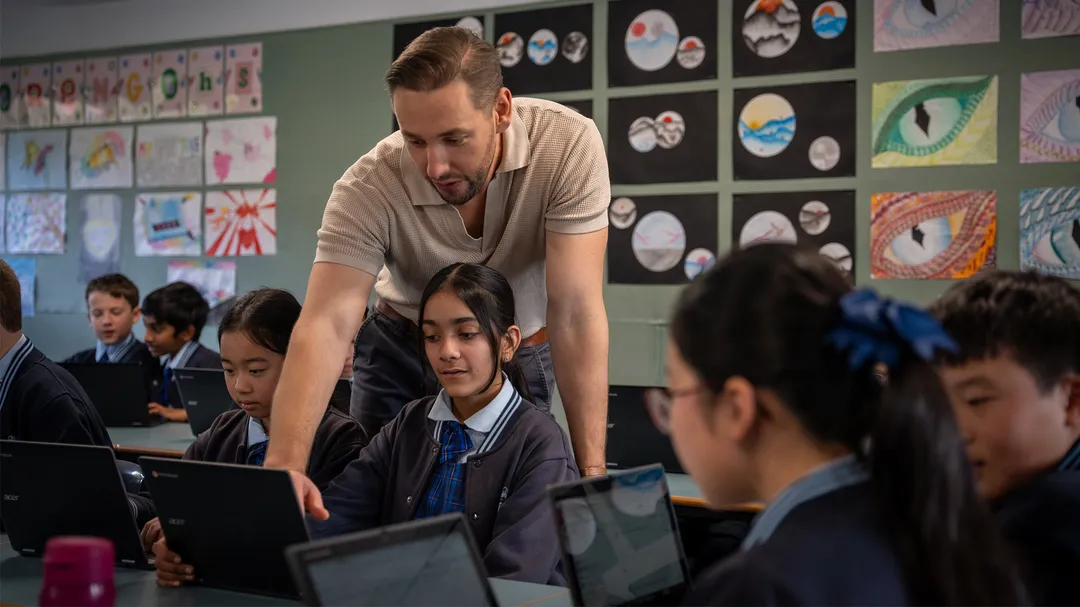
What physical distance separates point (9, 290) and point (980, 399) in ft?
6.93

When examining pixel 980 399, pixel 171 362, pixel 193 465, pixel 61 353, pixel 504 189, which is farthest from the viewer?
pixel 61 353

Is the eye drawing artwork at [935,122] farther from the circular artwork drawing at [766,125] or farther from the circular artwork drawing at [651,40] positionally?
the circular artwork drawing at [651,40]

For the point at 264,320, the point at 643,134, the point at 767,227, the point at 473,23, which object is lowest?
the point at 264,320

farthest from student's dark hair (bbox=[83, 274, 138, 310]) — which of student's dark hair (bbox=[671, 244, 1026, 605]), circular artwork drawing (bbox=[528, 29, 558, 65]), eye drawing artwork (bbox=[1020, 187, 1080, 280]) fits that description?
student's dark hair (bbox=[671, 244, 1026, 605])

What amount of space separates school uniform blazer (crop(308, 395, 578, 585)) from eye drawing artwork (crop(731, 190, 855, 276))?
6.65 ft

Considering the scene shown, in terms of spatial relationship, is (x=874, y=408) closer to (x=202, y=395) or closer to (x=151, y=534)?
(x=151, y=534)

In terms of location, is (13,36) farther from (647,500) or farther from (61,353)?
(647,500)

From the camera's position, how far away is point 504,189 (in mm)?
2049

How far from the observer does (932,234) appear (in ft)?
12.0

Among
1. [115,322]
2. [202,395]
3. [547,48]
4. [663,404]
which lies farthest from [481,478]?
[115,322]

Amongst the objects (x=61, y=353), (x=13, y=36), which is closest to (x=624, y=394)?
(x=61, y=353)

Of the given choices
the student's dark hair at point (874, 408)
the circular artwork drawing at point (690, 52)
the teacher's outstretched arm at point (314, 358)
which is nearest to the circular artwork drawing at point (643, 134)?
the circular artwork drawing at point (690, 52)

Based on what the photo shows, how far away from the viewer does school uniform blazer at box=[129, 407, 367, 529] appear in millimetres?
2070

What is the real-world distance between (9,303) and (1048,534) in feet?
7.17
